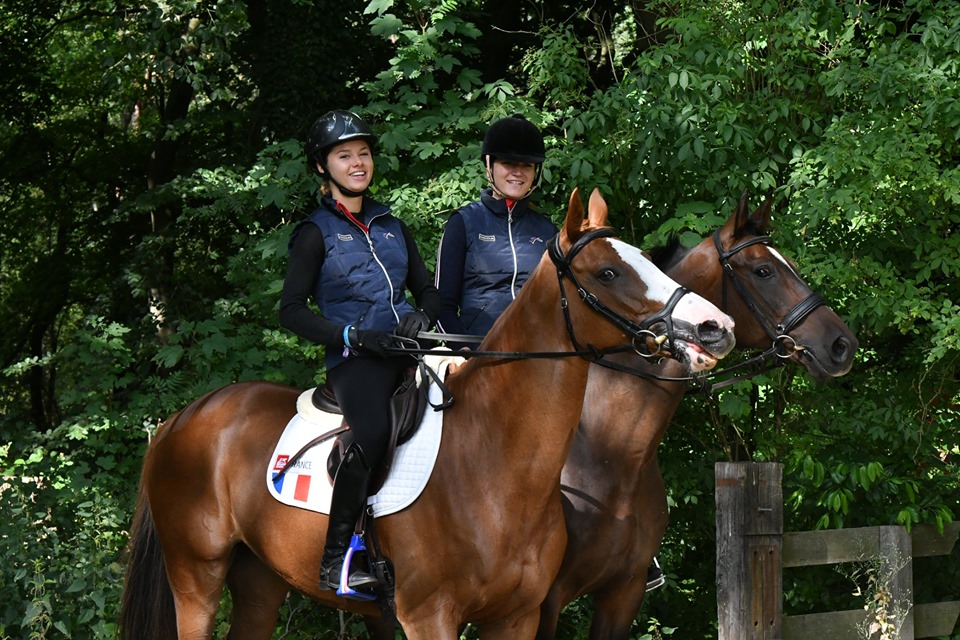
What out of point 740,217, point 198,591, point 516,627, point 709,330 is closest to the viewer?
point 709,330

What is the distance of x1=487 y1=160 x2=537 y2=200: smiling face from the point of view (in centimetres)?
512

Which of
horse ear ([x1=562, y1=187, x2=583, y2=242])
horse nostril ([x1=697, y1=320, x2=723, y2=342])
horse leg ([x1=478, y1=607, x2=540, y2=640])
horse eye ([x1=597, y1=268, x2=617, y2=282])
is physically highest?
horse ear ([x1=562, y1=187, x2=583, y2=242])

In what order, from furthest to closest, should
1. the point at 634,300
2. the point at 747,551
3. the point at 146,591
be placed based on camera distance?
the point at 747,551 → the point at 146,591 → the point at 634,300

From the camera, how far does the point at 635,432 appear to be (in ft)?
15.6

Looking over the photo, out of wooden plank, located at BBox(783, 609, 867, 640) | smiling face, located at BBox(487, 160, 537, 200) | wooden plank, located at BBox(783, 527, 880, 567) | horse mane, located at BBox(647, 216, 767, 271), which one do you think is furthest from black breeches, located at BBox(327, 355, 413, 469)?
wooden plank, located at BBox(783, 609, 867, 640)

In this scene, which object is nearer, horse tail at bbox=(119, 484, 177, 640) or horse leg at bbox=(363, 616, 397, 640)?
horse tail at bbox=(119, 484, 177, 640)

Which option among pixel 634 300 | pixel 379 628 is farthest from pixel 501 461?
pixel 379 628

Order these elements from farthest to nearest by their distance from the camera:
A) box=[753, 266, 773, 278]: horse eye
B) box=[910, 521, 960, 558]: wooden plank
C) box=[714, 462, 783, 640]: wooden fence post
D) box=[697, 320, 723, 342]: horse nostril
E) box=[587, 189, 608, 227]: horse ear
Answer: box=[910, 521, 960, 558]: wooden plank → box=[714, 462, 783, 640]: wooden fence post → box=[753, 266, 773, 278]: horse eye → box=[587, 189, 608, 227]: horse ear → box=[697, 320, 723, 342]: horse nostril

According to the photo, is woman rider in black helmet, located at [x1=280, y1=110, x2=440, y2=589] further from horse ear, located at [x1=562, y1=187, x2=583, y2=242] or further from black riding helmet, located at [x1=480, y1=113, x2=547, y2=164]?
black riding helmet, located at [x1=480, y1=113, x2=547, y2=164]

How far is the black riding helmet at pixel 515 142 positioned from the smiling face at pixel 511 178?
0.04 metres

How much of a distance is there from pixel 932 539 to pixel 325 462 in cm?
429

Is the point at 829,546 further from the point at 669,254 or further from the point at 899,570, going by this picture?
the point at 669,254

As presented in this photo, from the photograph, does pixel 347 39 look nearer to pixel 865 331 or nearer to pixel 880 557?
pixel 865 331

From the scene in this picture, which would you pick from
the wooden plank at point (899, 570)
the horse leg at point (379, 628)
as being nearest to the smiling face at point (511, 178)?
the horse leg at point (379, 628)
